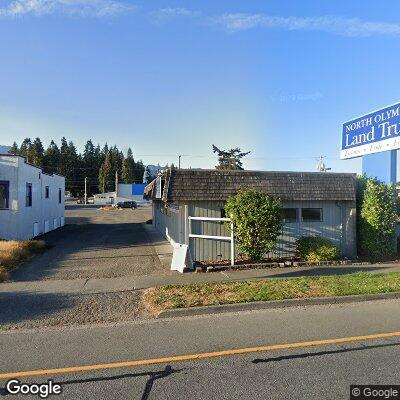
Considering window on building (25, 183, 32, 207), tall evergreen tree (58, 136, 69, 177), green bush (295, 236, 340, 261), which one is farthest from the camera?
tall evergreen tree (58, 136, 69, 177)

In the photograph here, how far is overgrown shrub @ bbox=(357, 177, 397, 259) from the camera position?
1353cm

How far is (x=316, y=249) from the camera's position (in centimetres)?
1258

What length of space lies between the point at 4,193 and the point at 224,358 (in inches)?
617

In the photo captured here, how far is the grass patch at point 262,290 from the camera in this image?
7.57 metres

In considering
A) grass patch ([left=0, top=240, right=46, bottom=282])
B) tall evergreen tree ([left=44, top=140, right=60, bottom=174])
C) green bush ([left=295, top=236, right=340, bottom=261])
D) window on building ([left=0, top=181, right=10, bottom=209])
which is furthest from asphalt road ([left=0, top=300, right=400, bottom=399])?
tall evergreen tree ([left=44, top=140, right=60, bottom=174])

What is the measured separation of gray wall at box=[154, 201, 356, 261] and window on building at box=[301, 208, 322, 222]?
0.12 m

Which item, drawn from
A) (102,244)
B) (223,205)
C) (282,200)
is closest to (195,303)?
(223,205)

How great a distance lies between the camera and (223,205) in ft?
42.8

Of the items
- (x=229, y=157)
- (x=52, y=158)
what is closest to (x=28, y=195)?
(x=229, y=157)

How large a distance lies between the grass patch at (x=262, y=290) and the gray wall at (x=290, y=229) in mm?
3675

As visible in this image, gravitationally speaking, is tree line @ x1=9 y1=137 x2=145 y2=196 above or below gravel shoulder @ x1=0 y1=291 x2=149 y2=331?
above

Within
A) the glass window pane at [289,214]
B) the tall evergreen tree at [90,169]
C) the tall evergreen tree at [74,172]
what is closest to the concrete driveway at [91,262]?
the glass window pane at [289,214]

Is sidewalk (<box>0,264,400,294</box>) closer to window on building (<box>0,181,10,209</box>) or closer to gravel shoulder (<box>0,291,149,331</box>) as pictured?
gravel shoulder (<box>0,291,149,331</box>)

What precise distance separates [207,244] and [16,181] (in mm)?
10103
